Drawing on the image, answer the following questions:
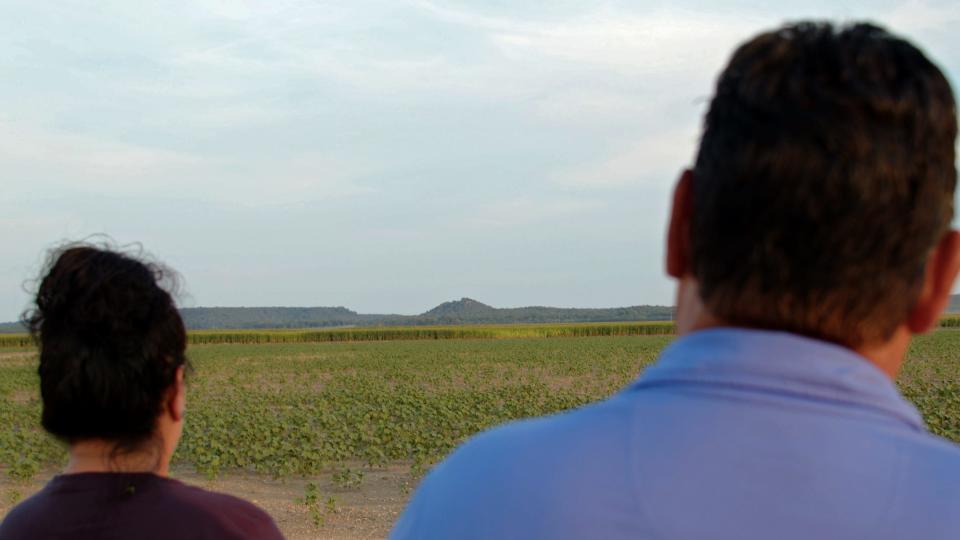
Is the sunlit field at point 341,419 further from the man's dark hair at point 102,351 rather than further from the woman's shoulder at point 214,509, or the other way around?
the woman's shoulder at point 214,509

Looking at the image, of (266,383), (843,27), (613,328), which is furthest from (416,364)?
(613,328)

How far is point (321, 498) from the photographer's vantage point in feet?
33.6

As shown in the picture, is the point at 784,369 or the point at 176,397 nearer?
the point at 784,369

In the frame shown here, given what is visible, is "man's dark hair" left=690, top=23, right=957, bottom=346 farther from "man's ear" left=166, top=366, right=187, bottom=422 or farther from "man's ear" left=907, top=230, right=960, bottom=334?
"man's ear" left=166, top=366, right=187, bottom=422

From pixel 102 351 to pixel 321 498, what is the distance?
27.9 feet

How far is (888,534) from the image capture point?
862 mm

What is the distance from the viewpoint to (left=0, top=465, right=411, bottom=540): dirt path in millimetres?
8750

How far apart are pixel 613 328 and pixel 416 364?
4809cm

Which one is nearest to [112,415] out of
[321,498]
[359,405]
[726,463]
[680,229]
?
[680,229]

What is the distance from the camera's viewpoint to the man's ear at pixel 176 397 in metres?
2.20

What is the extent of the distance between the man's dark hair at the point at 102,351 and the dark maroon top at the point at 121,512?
103 millimetres

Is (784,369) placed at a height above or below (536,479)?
above

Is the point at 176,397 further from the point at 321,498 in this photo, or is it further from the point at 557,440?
the point at 321,498

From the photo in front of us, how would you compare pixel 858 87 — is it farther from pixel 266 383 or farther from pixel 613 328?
pixel 613 328
